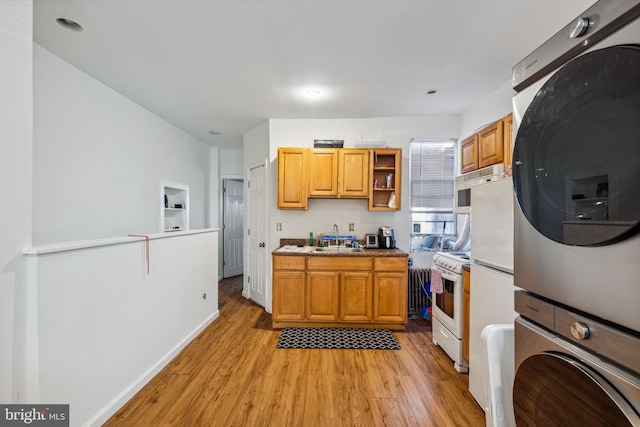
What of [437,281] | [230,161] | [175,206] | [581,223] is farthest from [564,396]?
[230,161]

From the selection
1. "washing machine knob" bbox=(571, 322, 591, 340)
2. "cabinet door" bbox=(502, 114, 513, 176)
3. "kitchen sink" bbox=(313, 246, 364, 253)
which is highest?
"cabinet door" bbox=(502, 114, 513, 176)

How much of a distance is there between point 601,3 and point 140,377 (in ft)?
A: 10.4

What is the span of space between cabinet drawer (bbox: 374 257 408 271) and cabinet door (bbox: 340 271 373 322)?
6.1 inches

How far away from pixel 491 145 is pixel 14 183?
3.33 metres

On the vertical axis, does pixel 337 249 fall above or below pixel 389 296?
above

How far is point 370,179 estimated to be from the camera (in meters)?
3.63

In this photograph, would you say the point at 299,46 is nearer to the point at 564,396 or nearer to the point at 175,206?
the point at 564,396

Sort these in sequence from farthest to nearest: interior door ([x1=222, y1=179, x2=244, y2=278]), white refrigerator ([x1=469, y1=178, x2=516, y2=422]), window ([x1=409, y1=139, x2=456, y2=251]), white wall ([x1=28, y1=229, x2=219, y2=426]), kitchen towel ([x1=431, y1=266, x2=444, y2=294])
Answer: interior door ([x1=222, y1=179, x2=244, y2=278])
window ([x1=409, y1=139, x2=456, y2=251])
kitchen towel ([x1=431, y1=266, x2=444, y2=294])
white refrigerator ([x1=469, y1=178, x2=516, y2=422])
white wall ([x1=28, y1=229, x2=219, y2=426])

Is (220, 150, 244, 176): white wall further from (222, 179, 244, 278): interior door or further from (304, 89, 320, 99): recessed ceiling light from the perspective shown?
(304, 89, 320, 99): recessed ceiling light

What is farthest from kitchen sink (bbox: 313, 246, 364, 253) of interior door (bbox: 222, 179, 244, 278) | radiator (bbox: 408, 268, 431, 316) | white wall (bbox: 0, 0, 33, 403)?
interior door (bbox: 222, 179, 244, 278)

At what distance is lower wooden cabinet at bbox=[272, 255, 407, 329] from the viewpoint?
3.31 m

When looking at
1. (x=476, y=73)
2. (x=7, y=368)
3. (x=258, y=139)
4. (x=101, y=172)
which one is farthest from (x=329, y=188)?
(x=7, y=368)

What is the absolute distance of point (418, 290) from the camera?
3801 mm

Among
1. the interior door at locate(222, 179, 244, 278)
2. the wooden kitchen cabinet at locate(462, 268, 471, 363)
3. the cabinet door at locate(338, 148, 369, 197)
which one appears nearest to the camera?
the wooden kitchen cabinet at locate(462, 268, 471, 363)
